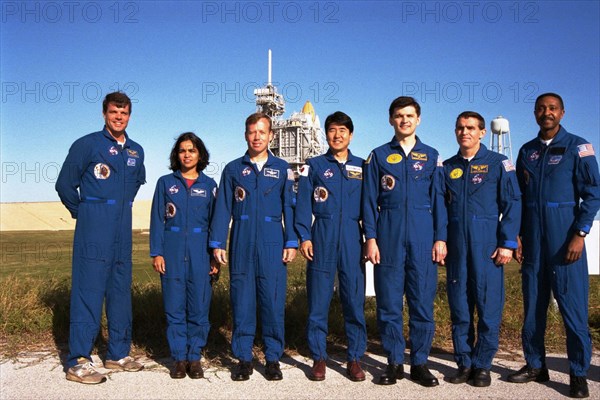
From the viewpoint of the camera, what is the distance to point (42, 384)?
4051 mm

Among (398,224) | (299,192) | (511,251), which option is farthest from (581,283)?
(299,192)

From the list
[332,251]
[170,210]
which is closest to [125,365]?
[170,210]

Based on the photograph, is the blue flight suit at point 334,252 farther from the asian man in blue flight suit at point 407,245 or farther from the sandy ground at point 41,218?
the sandy ground at point 41,218

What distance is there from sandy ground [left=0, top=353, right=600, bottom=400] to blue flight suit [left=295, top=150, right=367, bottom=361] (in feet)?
1.13

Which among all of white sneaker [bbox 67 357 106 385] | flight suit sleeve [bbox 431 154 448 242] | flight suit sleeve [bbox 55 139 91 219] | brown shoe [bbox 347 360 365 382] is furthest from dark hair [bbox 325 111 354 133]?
white sneaker [bbox 67 357 106 385]

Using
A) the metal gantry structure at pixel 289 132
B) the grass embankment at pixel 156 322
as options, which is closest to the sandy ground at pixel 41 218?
the metal gantry structure at pixel 289 132

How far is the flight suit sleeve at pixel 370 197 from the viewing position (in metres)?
4.23

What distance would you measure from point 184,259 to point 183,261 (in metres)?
0.02

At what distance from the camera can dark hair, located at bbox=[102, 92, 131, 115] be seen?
179 inches

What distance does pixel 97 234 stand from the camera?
434 cm

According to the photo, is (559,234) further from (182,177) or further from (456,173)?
(182,177)

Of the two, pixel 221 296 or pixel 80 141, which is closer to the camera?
pixel 80 141

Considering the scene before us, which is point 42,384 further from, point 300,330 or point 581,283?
point 581,283

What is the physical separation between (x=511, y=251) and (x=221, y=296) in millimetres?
3415
